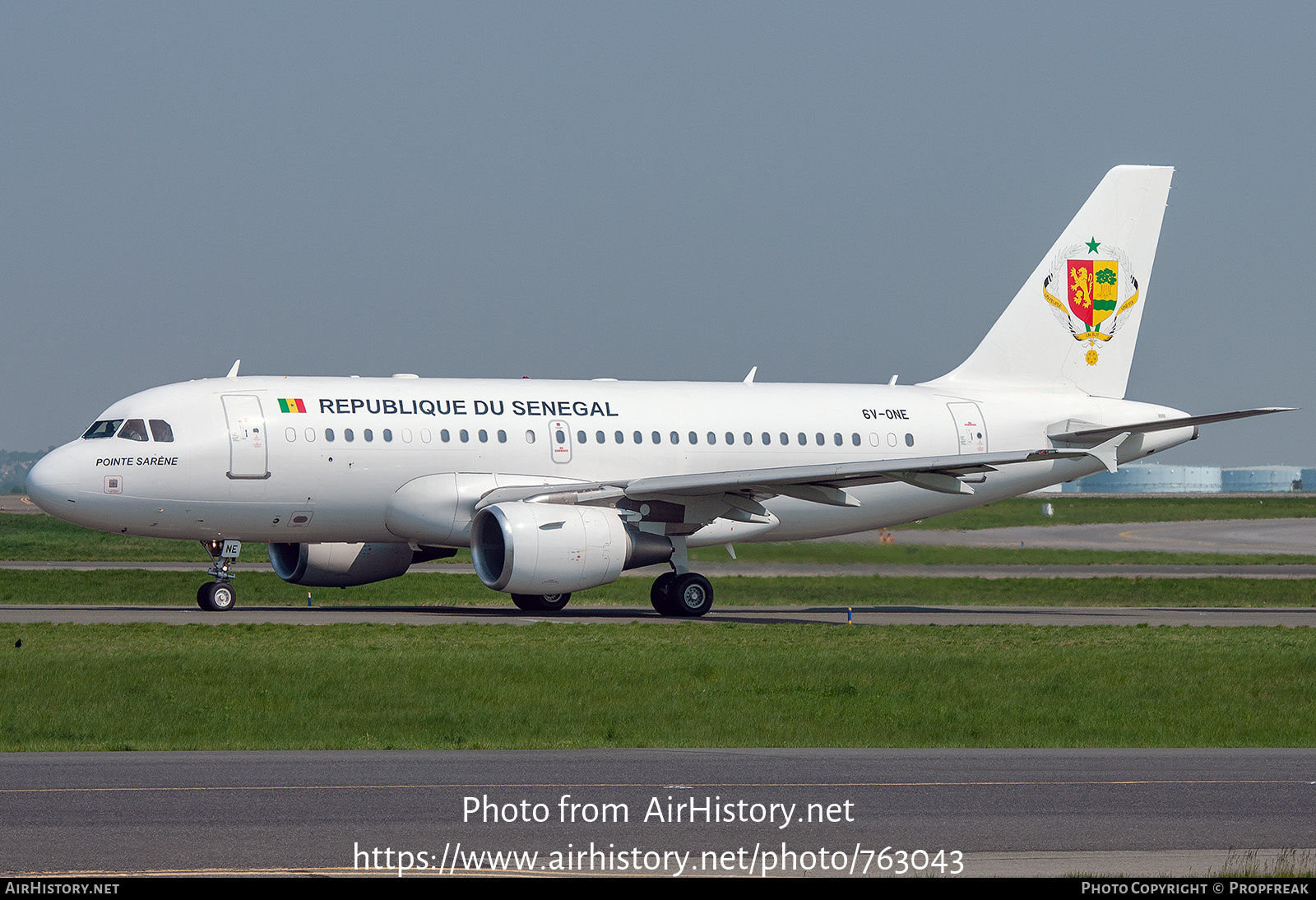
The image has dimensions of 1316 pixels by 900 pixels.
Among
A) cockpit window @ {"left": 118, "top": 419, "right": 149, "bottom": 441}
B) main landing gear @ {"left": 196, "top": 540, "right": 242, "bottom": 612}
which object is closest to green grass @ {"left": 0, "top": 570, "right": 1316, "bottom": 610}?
main landing gear @ {"left": 196, "top": 540, "right": 242, "bottom": 612}

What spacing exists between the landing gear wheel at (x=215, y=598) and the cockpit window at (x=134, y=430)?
298 cm

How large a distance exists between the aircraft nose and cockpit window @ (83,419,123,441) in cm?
71

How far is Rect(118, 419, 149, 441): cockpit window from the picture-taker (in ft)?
101

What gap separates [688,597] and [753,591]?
281 inches

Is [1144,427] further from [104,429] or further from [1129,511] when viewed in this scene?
[1129,511]

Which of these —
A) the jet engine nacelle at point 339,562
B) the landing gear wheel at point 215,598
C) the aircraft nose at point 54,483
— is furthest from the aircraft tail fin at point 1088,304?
the aircraft nose at point 54,483

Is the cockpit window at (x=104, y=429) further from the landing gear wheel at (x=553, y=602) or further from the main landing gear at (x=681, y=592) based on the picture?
the main landing gear at (x=681, y=592)

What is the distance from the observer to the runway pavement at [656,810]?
32.6 feet

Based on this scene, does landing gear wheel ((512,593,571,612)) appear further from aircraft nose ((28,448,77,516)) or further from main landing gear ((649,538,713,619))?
aircraft nose ((28,448,77,516))

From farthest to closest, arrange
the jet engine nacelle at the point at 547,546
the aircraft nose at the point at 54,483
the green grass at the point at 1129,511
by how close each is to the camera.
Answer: the green grass at the point at 1129,511 < the aircraft nose at the point at 54,483 < the jet engine nacelle at the point at 547,546
